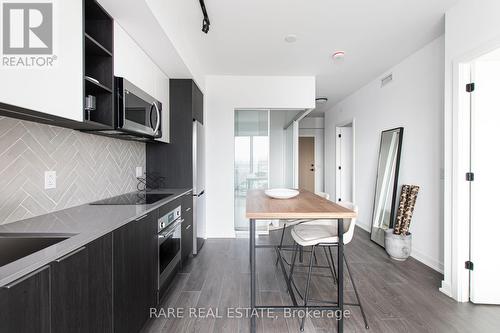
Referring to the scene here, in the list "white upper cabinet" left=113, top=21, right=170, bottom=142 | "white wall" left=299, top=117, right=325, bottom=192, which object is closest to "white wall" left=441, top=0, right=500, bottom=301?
"white upper cabinet" left=113, top=21, right=170, bottom=142

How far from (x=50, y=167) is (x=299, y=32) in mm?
2668

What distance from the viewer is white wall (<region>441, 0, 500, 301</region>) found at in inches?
79.0

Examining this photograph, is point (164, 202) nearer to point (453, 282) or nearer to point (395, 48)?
point (453, 282)

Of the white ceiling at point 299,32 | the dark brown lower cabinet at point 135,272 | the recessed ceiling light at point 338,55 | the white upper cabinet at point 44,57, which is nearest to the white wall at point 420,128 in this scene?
the white ceiling at point 299,32

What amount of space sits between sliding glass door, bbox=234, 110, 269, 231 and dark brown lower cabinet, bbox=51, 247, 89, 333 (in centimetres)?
305

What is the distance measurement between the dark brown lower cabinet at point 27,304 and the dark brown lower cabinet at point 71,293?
0.04 m

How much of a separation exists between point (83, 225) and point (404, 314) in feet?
8.07

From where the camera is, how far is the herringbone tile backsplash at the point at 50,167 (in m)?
1.31

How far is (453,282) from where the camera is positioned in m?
2.20

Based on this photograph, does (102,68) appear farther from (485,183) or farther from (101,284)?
(485,183)

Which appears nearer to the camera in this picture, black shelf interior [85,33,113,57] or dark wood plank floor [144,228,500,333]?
black shelf interior [85,33,113,57]

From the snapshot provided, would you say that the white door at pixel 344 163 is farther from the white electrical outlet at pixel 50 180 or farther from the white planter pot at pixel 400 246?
the white electrical outlet at pixel 50 180

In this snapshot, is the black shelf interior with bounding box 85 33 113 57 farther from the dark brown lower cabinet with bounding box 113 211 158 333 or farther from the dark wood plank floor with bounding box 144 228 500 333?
the dark wood plank floor with bounding box 144 228 500 333

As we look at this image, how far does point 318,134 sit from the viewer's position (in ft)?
23.6
